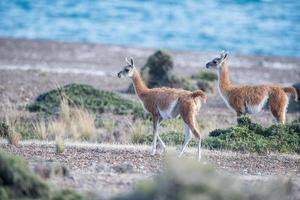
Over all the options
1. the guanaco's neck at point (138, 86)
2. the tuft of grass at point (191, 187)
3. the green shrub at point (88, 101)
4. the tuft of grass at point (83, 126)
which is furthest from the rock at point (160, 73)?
the tuft of grass at point (191, 187)

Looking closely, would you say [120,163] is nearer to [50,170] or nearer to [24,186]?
[50,170]

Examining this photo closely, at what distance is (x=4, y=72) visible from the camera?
Answer: 28172mm

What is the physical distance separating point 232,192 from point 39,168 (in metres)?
3.52

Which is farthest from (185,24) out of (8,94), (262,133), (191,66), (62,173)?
(62,173)

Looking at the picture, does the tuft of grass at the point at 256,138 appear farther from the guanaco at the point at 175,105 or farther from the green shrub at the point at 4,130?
the green shrub at the point at 4,130

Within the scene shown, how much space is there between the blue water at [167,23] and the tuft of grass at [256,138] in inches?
951

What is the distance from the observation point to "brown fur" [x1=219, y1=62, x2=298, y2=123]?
18.3 m

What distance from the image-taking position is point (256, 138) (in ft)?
56.5

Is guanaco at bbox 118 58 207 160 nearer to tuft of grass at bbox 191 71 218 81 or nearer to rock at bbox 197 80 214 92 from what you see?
rock at bbox 197 80 214 92

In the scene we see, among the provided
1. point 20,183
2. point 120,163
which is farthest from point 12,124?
point 20,183

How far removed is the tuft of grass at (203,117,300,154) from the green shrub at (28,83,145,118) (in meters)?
4.23

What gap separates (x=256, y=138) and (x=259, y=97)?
4.40 feet

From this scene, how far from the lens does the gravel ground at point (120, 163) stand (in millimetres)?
12180

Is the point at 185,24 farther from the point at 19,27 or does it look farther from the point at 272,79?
the point at 272,79
